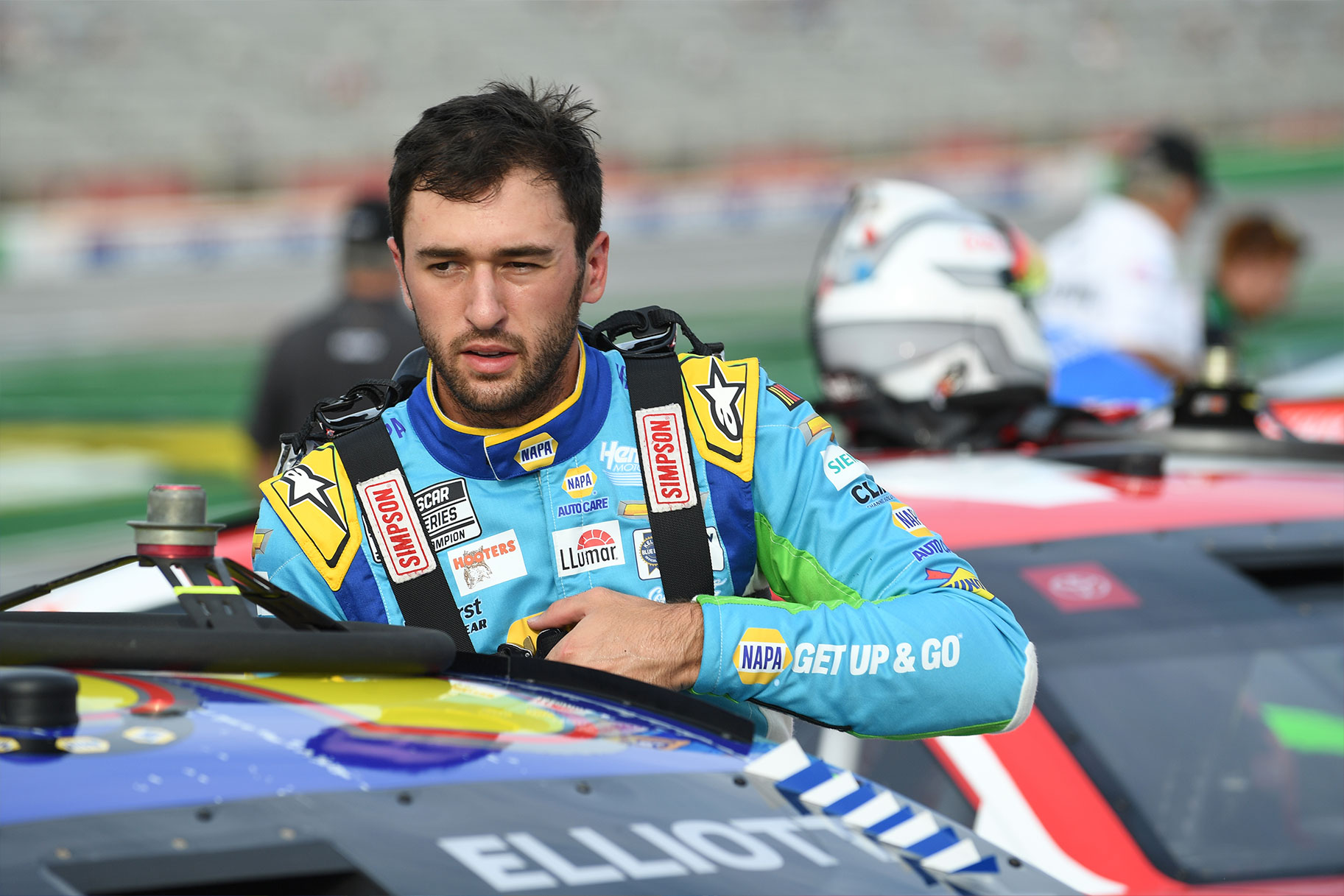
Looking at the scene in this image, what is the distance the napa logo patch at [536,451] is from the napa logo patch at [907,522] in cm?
41

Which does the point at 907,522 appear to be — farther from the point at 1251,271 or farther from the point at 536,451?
the point at 1251,271

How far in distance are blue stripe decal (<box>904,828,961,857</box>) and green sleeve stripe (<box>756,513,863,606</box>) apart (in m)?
0.41

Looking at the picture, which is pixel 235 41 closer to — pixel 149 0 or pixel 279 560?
pixel 149 0

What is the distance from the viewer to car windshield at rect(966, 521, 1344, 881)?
106 inches

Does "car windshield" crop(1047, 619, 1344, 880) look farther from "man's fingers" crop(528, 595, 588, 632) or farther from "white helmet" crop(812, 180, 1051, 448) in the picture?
"man's fingers" crop(528, 595, 588, 632)

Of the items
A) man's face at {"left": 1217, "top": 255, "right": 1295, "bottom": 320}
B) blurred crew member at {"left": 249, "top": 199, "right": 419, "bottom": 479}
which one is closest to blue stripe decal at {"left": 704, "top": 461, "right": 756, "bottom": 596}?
blurred crew member at {"left": 249, "top": 199, "right": 419, "bottom": 479}

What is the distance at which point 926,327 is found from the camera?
3.78 meters

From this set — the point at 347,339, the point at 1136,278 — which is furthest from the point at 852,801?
the point at 347,339

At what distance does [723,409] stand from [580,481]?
19cm

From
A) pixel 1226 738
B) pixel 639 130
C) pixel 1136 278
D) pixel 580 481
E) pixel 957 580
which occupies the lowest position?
pixel 1226 738

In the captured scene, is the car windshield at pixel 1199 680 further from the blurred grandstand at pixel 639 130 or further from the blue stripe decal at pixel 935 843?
the blurred grandstand at pixel 639 130

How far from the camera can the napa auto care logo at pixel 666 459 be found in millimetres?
1960

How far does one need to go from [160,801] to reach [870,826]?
636 mm

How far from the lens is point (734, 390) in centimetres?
202
